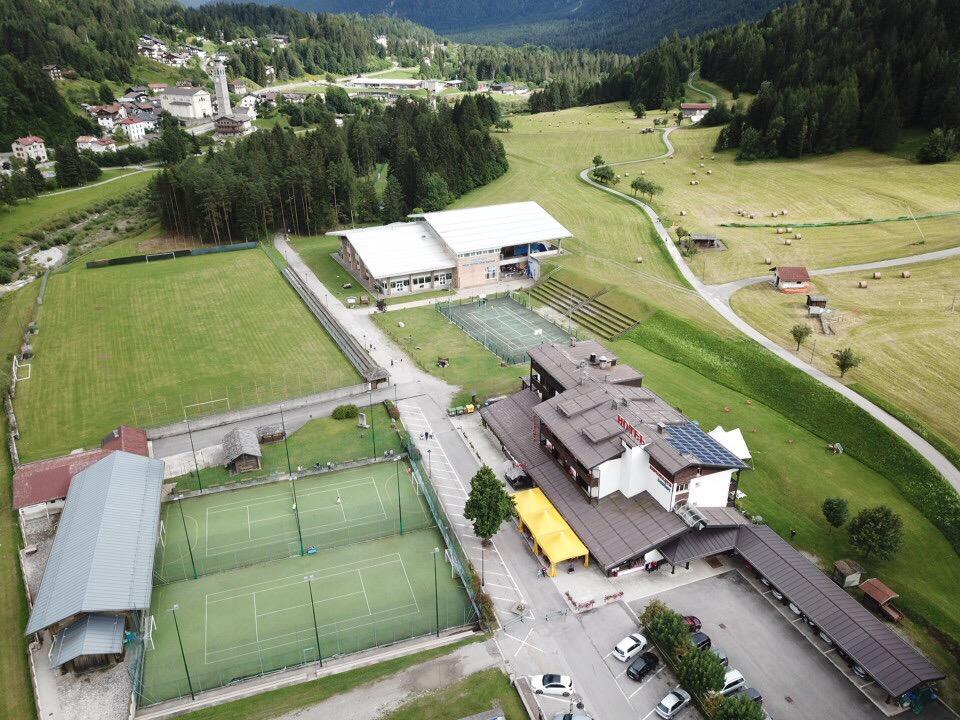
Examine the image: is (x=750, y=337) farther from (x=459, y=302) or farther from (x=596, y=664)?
(x=596, y=664)

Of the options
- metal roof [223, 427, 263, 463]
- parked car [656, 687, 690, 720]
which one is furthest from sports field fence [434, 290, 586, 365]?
parked car [656, 687, 690, 720]

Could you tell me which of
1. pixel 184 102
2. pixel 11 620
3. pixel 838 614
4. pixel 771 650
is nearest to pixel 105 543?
pixel 11 620

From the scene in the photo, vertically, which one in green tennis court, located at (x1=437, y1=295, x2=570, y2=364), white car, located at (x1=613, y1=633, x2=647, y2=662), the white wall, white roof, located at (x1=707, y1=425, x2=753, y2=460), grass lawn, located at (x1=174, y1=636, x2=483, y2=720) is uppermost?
the white wall

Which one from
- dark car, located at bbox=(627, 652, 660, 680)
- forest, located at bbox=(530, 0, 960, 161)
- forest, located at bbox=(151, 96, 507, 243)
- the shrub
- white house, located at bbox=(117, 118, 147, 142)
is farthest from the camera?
white house, located at bbox=(117, 118, 147, 142)

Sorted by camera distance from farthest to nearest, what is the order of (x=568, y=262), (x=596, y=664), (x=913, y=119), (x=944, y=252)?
(x=913, y=119) → (x=568, y=262) → (x=944, y=252) → (x=596, y=664)

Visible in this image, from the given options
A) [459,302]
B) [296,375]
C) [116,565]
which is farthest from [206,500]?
[459,302]

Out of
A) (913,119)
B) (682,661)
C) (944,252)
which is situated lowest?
(682,661)

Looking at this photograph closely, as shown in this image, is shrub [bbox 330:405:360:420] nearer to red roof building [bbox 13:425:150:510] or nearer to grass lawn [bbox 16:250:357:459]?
grass lawn [bbox 16:250:357:459]
